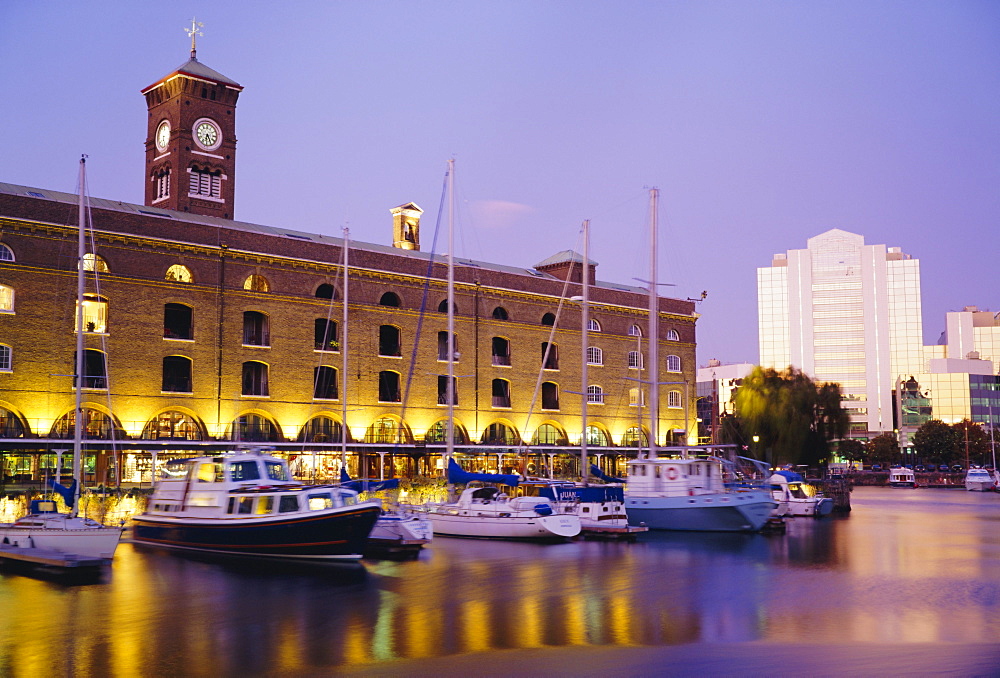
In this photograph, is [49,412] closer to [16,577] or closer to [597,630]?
[16,577]

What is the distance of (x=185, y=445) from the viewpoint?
5334 centimetres

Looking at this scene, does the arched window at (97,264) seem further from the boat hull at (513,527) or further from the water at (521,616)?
the boat hull at (513,527)

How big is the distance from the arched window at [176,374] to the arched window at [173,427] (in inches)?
51.2

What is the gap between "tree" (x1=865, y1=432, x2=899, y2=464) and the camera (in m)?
158

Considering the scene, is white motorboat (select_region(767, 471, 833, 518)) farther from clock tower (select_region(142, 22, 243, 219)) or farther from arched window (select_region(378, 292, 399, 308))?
clock tower (select_region(142, 22, 243, 219))

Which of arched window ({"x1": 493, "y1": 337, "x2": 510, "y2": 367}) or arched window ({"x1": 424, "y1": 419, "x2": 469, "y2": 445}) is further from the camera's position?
arched window ({"x1": 493, "y1": 337, "x2": 510, "y2": 367})

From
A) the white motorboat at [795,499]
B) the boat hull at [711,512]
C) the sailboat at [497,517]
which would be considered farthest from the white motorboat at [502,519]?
the white motorboat at [795,499]

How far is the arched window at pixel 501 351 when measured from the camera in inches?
2751

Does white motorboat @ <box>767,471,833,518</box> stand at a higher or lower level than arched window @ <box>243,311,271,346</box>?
lower

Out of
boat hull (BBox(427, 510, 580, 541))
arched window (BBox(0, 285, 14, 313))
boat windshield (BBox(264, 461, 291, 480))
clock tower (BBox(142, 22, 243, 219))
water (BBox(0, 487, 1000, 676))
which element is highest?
clock tower (BBox(142, 22, 243, 219))

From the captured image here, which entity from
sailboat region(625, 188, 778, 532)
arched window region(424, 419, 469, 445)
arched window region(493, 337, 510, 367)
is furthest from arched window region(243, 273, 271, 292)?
sailboat region(625, 188, 778, 532)

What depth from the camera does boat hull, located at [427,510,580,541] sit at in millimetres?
40594

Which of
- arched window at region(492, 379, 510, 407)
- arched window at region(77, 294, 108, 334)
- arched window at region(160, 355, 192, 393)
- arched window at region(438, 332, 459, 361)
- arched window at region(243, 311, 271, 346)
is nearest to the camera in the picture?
arched window at region(77, 294, 108, 334)

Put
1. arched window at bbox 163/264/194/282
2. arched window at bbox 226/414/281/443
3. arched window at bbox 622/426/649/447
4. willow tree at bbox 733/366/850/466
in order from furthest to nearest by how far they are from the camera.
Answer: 1. arched window at bbox 622/426/649/447
2. willow tree at bbox 733/366/850/466
3. arched window at bbox 226/414/281/443
4. arched window at bbox 163/264/194/282
